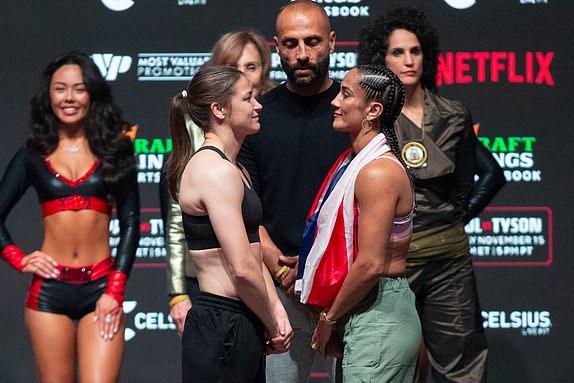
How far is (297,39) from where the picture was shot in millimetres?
3645

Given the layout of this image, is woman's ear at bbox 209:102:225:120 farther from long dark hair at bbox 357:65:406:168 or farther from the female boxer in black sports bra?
long dark hair at bbox 357:65:406:168

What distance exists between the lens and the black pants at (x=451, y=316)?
4.25 meters

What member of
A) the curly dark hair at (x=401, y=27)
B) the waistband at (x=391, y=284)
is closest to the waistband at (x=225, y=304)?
the waistband at (x=391, y=284)

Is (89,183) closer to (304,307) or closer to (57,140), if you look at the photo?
(57,140)

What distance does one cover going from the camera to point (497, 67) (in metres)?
5.44

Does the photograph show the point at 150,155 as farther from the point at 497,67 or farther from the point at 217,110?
the point at 217,110

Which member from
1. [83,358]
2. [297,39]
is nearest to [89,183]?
[83,358]

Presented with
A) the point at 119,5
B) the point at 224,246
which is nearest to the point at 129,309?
the point at 119,5

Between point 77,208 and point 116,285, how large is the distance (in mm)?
370

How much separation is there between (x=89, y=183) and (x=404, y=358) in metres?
1.74

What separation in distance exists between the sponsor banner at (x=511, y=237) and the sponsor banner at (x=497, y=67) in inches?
28.0

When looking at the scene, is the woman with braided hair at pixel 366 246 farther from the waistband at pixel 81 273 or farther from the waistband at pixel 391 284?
the waistband at pixel 81 273

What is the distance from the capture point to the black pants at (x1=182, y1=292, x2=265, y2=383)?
3.05 m

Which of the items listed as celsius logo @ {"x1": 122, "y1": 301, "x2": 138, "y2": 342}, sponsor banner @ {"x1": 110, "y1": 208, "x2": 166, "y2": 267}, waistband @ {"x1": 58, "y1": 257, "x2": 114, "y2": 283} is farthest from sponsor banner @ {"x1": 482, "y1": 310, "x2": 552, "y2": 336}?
waistband @ {"x1": 58, "y1": 257, "x2": 114, "y2": 283}
